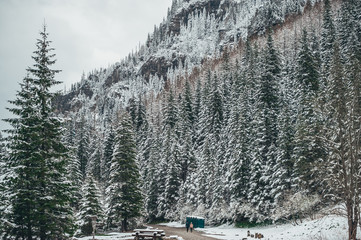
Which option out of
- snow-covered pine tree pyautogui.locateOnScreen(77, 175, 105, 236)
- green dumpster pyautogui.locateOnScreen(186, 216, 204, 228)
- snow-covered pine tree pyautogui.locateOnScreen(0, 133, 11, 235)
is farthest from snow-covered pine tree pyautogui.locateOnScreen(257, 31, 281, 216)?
snow-covered pine tree pyautogui.locateOnScreen(0, 133, 11, 235)

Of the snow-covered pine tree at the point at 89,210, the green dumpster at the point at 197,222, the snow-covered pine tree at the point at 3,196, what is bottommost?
the green dumpster at the point at 197,222

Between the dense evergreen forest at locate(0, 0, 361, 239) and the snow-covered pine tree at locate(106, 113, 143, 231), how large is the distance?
127 mm

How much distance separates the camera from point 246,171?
38.7 m

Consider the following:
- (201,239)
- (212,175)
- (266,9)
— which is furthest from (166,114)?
(266,9)

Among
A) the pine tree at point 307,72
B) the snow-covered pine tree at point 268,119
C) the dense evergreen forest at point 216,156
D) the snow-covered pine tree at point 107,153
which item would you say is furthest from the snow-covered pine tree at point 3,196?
the pine tree at point 307,72

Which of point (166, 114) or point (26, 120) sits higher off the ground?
point (166, 114)

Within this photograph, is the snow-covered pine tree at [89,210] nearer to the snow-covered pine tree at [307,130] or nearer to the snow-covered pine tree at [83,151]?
the snow-covered pine tree at [307,130]

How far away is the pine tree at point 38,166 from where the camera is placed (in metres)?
17.3

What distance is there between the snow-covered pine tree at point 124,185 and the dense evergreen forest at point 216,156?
0.13 metres

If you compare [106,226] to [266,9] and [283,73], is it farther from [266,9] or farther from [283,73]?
[266,9]

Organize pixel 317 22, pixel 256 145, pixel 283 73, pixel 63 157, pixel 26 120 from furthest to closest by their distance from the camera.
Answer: pixel 317 22 < pixel 283 73 < pixel 256 145 < pixel 63 157 < pixel 26 120

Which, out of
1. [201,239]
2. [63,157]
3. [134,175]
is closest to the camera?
[63,157]

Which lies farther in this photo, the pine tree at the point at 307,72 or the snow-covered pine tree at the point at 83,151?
the snow-covered pine tree at the point at 83,151

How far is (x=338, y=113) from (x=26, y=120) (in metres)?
20.0
